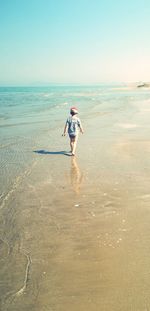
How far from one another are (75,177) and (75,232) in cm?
340

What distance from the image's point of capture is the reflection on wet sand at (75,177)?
27.0 feet

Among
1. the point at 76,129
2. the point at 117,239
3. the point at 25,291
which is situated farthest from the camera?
the point at 76,129

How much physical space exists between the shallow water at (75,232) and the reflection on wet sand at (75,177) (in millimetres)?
22

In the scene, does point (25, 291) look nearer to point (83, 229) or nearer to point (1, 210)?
point (83, 229)

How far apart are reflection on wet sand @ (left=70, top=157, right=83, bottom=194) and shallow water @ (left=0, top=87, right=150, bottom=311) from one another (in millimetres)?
22

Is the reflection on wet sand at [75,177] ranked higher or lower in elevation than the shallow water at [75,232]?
lower

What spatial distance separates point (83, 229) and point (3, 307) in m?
2.24

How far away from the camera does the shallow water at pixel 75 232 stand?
4.16 meters

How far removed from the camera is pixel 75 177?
9094 mm

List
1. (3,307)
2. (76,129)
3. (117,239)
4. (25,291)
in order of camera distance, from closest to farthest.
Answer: (3,307) → (25,291) → (117,239) → (76,129)

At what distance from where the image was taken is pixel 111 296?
4078 millimetres

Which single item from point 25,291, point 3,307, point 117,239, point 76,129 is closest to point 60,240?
point 117,239

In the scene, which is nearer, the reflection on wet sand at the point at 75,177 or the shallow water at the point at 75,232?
the shallow water at the point at 75,232

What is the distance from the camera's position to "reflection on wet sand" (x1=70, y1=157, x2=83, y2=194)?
8234 mm
